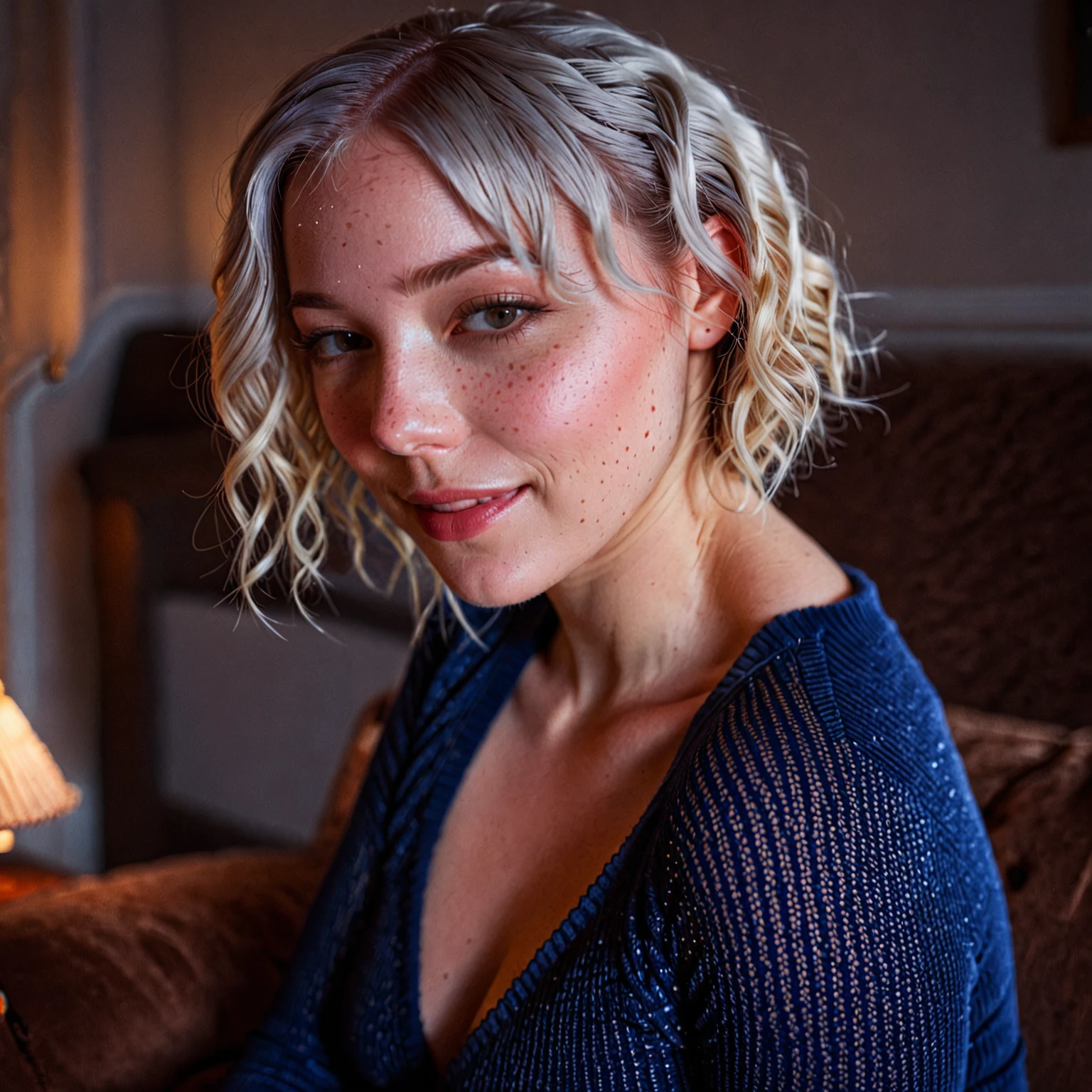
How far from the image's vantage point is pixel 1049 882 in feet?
3.58

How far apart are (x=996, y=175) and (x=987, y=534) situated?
1.98ft

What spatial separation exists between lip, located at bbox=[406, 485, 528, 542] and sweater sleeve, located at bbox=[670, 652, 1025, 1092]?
245mm

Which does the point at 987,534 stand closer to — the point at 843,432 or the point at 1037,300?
the point at 843,432

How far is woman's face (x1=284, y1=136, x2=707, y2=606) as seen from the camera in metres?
0.84

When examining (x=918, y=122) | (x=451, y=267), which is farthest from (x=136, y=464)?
(x=451, y=267)

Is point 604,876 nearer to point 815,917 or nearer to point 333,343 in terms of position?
point 815,917

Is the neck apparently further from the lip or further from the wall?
the wall

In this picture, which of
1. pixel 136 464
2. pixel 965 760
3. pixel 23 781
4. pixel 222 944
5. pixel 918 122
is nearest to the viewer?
pixel 965 760

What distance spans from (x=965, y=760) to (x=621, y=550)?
1.59 ft

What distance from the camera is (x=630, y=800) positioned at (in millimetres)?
969

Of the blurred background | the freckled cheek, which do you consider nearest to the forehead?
the freckled cheek

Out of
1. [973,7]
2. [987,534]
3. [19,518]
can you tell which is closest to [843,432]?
[987,534]

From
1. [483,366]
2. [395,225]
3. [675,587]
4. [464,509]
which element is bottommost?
[675,587]

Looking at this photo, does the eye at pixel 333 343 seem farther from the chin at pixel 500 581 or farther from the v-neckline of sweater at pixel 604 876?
the v-neckline of sweater at pixel 604 876
